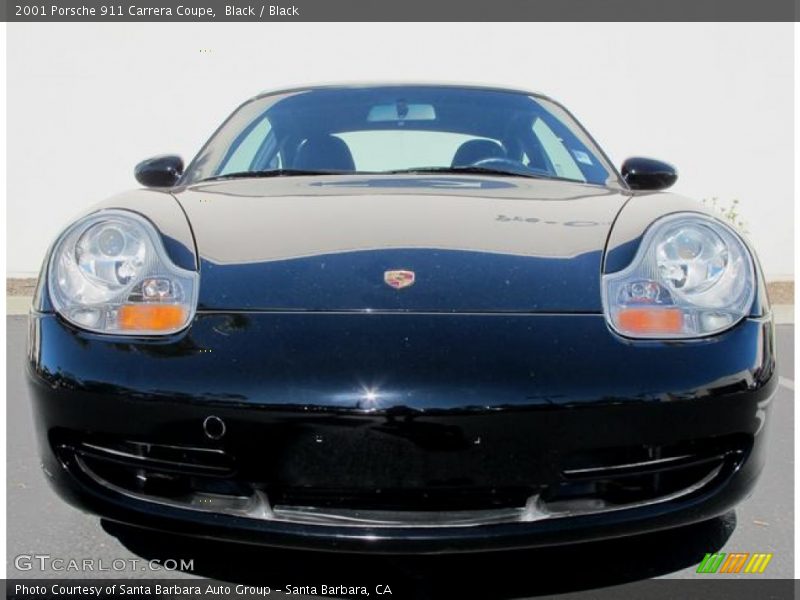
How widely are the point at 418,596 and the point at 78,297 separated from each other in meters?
0.99

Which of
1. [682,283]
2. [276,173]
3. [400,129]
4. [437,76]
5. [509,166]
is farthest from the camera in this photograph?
[437,76]

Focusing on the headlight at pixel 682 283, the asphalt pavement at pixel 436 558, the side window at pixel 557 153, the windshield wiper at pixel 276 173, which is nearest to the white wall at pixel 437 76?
the side window at pixel 557 153

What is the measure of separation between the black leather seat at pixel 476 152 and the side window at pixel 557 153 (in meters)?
0.20

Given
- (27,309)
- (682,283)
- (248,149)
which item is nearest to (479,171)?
(248,149)

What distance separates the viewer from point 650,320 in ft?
5.81

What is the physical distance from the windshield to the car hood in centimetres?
55

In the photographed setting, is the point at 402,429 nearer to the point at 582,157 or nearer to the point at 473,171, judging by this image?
the point at 473,171

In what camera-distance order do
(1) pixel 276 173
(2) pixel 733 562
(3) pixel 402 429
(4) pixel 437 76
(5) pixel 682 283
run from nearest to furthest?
(3) pixel 402 429 → (5) pixel 682 283 → (2) pixel 733 562 → (1) pixel 276 173 → (4) pixel 437 76

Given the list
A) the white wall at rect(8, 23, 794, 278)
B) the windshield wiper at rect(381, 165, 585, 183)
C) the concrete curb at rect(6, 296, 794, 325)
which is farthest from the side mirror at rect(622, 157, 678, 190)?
the white wall at rect(8, 23, 794, 278)

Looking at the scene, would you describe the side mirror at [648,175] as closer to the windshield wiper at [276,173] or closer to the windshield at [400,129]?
the windshield at [400,129]

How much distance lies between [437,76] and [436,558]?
7.86 meters

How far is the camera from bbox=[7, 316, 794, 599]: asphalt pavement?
1936 millimetres

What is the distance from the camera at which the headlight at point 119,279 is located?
1.77 meters

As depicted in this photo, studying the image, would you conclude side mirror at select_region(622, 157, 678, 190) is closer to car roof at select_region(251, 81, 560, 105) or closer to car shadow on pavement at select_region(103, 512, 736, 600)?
car roof at select_region(251, 81, 560, 105)
